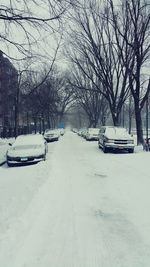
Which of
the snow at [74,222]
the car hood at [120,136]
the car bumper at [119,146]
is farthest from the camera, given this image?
the car hood at [120,136]

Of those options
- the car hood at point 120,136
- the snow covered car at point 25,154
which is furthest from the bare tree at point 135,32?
the snow covered car at point 25,154

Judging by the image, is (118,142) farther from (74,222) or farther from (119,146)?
(74,222)

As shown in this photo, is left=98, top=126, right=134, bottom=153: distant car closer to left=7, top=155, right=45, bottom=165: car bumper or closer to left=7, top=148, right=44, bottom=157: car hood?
left=7, top=148, right=44, bottom=157: car hood

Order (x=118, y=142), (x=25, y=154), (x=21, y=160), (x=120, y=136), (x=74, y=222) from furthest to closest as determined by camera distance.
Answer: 1. (x=120, y=136)
2. (x=118, y=142)
3. (x=25, y=154)
4. (x=21, y=160)
5. (x=74, y=222)

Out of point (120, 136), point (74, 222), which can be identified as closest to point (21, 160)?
point (120, 136)

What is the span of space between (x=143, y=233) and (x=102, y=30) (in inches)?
921

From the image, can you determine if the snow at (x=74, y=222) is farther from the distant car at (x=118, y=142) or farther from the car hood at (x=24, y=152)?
the distant car at (x=118, y=142)

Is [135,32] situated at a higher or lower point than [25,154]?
higher

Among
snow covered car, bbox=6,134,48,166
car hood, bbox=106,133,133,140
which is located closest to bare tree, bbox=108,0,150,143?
car hood, bbox=106,133,133,140

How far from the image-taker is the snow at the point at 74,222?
430 cm

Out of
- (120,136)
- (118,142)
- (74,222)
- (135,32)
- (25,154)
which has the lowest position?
(74,222)

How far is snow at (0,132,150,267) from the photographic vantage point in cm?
430

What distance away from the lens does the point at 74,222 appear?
19.3 ft

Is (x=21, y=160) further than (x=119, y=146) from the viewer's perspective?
No
